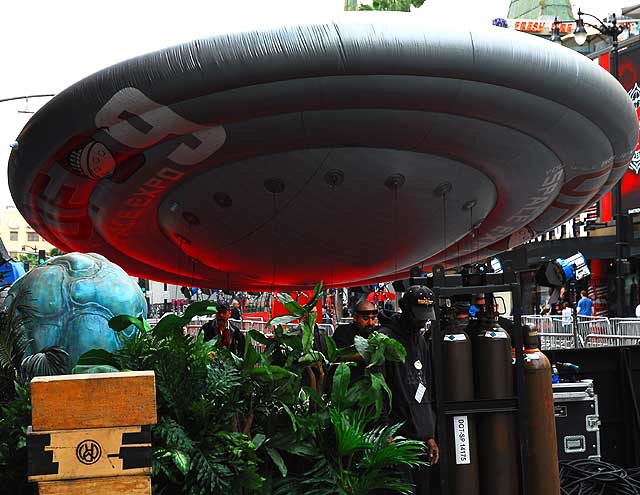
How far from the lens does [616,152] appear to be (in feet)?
26.9

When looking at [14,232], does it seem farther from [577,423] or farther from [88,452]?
[88,452]

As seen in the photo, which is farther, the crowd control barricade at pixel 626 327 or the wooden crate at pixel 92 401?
the crowd control barricade at pixel 626 327

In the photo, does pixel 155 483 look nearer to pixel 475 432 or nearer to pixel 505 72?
pixel 475 432

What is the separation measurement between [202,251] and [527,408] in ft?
15.2

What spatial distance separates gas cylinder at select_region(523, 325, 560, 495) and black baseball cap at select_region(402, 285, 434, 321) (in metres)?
0.87

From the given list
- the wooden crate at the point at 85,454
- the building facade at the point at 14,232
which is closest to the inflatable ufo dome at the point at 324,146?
the wooden crate at the point at 85,454

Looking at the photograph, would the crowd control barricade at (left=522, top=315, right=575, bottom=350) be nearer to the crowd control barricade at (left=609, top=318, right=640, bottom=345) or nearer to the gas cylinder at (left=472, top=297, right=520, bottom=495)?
the crowd control barricade at (left=609, top=318, right=640, bottom=345)

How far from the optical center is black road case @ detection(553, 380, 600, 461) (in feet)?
25.1

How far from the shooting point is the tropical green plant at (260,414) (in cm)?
404

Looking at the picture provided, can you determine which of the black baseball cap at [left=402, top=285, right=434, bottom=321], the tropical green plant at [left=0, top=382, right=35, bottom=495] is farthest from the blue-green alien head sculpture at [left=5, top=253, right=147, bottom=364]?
the black baseball cap at [left=402, top=285, right=434, bottom=321]

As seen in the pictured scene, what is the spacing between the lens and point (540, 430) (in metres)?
5.96

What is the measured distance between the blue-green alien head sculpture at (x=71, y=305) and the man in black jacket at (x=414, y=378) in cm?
188

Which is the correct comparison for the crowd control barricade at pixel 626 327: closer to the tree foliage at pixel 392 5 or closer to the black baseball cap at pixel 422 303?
the black baseball cap at pixel 422 303

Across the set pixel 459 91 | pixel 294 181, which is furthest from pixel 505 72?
pixel 294 181
